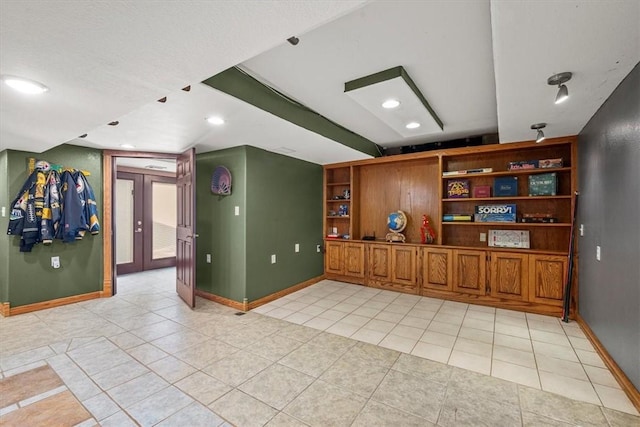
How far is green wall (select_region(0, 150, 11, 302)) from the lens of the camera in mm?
3463

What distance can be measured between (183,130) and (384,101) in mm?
2052

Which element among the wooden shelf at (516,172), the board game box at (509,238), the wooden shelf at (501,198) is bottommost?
the board game box at (509,238)

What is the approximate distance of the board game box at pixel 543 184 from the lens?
3.64 metres

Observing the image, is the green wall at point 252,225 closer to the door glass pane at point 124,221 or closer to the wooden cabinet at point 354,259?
the wooden cabinet at point 354,259

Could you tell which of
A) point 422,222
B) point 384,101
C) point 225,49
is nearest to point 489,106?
point 384,101

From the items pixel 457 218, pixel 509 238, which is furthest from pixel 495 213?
pixel 457 218

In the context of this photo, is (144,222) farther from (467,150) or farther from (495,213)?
(495,213)

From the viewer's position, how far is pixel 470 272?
13.1ft

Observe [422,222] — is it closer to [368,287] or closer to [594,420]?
[368,287]

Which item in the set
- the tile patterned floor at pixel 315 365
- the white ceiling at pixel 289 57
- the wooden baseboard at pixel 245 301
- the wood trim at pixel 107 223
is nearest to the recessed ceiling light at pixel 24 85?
the white ceiling at pixel 289 57

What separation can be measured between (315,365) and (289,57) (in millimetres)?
2425

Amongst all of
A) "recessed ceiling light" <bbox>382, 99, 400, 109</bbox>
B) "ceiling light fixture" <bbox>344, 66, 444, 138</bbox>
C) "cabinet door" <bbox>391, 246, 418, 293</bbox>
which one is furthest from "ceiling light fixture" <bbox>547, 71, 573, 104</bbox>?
"cabinet door" <bbox>391, 246, 418, 293</bbox>

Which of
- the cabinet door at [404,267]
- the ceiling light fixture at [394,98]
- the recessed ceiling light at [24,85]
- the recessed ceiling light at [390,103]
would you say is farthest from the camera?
the cabinet door at [404,267]

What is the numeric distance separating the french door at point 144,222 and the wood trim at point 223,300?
255cm
